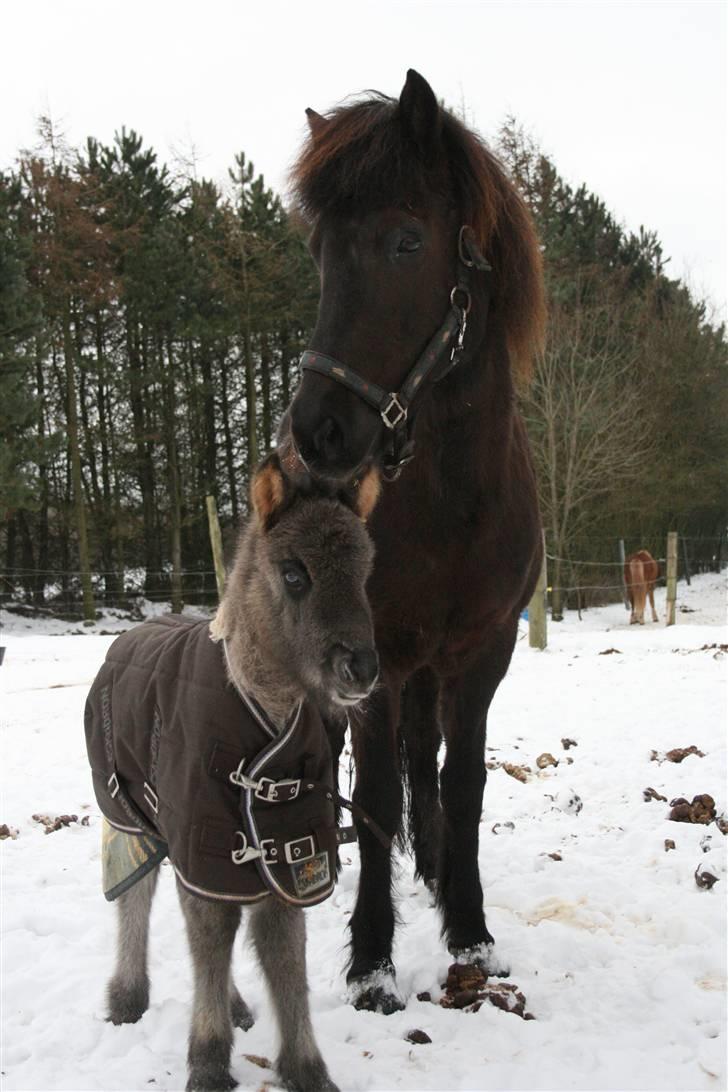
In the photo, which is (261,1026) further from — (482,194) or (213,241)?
(213,241)

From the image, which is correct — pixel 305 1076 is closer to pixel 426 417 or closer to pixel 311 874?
pixel 311 874

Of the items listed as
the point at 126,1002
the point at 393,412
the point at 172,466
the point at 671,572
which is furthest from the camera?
the point at 172,466

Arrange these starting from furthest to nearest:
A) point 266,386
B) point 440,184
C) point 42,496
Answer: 1. point 266,386
2. point 42,496
3. point 440,184

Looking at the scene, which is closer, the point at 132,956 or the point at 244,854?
the point at 244,854

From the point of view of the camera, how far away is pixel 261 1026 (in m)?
3.08

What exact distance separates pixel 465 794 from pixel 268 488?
167 centimetres

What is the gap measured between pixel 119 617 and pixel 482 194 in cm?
2126

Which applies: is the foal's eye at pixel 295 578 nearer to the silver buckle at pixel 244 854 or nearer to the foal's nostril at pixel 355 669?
the foal's nostril at pixel 355 669

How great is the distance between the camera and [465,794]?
3.51 meters

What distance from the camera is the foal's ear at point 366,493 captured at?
8.89ft

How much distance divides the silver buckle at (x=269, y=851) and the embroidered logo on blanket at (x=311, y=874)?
0.06 metres

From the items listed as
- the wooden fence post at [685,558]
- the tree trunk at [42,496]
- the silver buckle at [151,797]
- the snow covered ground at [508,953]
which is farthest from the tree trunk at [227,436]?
the silver buckle at [151,797]

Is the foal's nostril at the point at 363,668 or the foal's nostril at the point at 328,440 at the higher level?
the foal's nostril at the point at 328,440

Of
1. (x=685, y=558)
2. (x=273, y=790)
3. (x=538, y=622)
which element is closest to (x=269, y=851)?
(x=273, y=790)
